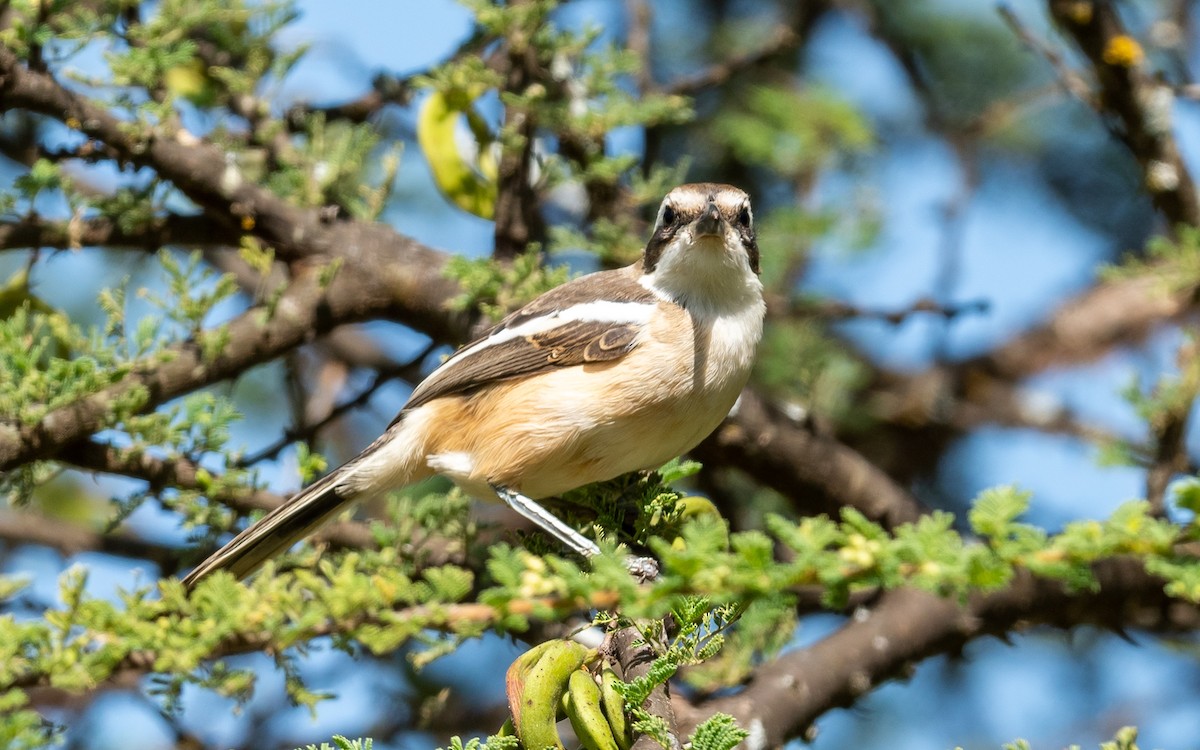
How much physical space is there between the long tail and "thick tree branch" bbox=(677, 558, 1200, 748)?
1.45 metres

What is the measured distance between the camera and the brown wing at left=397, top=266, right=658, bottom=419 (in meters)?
4.23

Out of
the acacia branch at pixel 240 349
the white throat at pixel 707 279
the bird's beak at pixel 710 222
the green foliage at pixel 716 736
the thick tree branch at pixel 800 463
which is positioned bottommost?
the thick tree branch at pixel 800 463

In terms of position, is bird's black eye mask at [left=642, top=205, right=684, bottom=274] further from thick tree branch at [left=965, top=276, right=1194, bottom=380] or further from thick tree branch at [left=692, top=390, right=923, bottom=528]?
thick tree branch at [left=965, top=276, right=1194, bottom=380]

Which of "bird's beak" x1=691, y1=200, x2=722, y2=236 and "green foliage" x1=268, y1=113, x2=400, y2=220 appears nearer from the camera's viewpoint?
"bird's beak" x1=691, y1=200, x2=722, y2=236

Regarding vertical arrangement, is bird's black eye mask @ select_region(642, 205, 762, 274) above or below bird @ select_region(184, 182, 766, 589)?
above

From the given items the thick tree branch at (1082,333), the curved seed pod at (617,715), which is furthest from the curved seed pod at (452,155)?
the thick tree branch at (1082,333)

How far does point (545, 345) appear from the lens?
432 centimetres

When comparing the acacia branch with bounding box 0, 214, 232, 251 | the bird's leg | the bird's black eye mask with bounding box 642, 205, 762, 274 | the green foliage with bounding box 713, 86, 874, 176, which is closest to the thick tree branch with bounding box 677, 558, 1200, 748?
the bird's leg

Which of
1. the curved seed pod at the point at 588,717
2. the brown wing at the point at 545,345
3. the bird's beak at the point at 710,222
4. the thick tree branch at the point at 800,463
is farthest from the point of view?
the thick tree branch at the point at 800,463

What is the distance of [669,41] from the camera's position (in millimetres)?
7359

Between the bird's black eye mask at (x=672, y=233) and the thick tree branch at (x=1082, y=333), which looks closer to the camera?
the bird's black eye mask at (x=672, y=233)

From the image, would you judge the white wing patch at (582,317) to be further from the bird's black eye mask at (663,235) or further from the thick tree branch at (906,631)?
the thick tree branch at (906,631)

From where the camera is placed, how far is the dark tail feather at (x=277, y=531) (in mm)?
3967

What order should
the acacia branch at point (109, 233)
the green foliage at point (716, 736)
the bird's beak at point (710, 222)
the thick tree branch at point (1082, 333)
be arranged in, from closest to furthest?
1. the green foliage at point (716, 736)
2. the bird's beak at point (710, 222)
3. the acacia branch at point (109, 233)
4. the thick tree branch at point (1082, 333)
